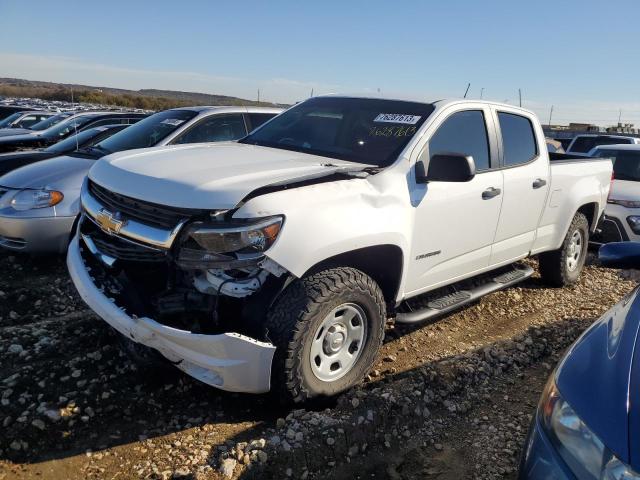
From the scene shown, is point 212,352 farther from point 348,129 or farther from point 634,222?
point 634,222

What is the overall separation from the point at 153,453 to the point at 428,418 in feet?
5.25

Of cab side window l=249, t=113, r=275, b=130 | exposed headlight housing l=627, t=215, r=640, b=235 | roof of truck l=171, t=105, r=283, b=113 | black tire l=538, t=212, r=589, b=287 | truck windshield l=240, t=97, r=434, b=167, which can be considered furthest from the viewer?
exposed headlight housing l=627, t=215, r=640, b=235

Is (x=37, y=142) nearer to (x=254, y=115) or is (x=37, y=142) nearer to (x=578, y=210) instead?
(x=254, y=115)

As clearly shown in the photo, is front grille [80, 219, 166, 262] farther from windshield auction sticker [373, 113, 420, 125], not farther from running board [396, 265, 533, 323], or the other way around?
windshield auction sticker [373, 113, 420, 125]

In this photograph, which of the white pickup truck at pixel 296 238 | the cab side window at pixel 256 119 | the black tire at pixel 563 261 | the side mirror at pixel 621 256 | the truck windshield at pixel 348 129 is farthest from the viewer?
the cab side window at pixel 256 119

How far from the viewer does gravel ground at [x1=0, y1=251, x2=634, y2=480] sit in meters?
2.77

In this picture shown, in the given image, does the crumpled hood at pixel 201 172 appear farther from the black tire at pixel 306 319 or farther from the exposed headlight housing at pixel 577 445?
the exposed headlight housing at pixel 577 445

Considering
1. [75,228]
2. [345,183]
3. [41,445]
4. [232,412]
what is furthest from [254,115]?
[41,445]

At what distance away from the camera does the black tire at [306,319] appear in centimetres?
293

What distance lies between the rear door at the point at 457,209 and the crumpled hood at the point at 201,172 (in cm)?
60

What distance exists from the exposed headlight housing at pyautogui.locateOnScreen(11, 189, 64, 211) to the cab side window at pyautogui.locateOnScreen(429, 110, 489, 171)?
143 inches

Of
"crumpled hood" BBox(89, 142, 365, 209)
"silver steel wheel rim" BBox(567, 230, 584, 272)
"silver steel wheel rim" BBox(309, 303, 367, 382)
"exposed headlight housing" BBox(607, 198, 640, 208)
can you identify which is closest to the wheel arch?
"silver steel wheel rim" BBox(309, 303, 367, 382)

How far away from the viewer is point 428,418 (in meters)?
3.30

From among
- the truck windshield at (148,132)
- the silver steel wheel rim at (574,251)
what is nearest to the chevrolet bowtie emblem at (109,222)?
the truck windshield at (148,132)
